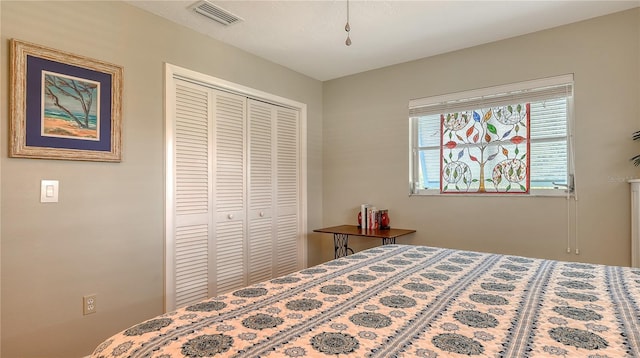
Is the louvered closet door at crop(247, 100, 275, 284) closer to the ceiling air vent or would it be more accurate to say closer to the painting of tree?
the ceiling air vent

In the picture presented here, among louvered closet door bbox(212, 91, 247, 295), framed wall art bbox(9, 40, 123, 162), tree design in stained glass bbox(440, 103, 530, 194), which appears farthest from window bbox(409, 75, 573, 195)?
framed wall art bbox(9, 40, 123, 162)

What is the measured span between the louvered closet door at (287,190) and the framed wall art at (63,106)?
164 cm

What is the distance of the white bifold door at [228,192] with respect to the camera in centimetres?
271

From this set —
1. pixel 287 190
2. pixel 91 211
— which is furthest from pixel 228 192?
pixel 91 211

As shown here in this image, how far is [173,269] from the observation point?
2.63 m

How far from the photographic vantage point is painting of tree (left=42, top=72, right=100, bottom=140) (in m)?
2.00

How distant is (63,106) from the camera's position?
2.06 metres

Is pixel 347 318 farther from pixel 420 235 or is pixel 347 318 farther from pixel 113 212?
pixel 420 235

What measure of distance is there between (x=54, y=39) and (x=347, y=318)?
2.32 metres

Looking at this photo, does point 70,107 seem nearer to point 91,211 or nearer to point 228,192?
point 91,211

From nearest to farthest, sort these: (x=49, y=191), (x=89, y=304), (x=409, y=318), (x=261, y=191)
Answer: (x=409, y=318) → (x=49, y=191) → (x=89, y=304) → (x=261, y=191)

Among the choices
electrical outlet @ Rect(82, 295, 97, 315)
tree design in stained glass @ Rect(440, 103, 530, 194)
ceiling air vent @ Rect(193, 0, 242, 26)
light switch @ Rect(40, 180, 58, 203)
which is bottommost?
electrical outlet @ Rect(82, 295, 97, 315)

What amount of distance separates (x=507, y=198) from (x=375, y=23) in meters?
1.84

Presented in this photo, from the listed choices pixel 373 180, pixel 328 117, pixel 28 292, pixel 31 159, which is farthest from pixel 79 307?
pixel 328 117
